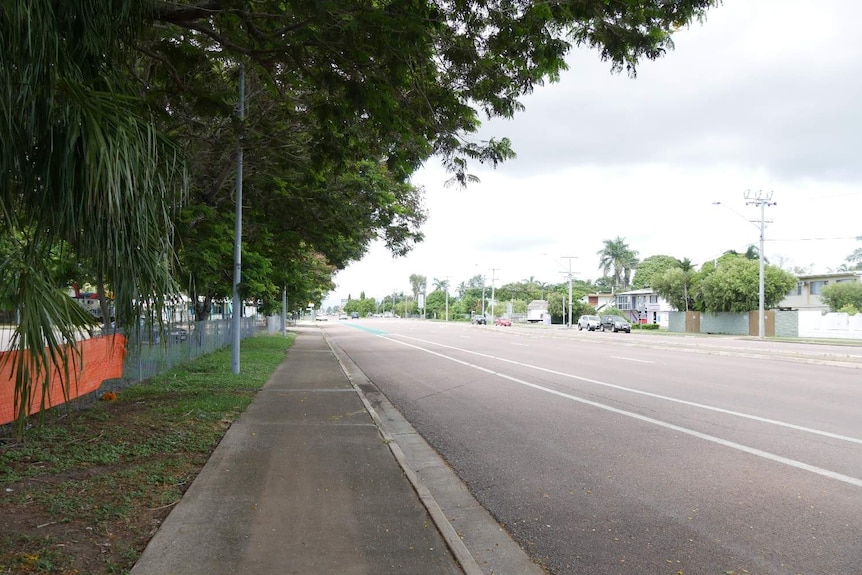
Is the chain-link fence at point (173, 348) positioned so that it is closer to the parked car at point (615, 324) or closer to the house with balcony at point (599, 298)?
the parked car at point (615, 324)

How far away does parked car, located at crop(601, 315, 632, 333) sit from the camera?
50959mm

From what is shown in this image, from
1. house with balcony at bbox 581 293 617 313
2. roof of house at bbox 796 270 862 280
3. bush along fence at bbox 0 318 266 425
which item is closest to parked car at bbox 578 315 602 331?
roof of house at bbox 796 270 862 280

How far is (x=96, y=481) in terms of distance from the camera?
18.2 feet

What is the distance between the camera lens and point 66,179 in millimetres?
3523

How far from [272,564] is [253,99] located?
12.0 m

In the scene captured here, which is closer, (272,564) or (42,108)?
(42,108)

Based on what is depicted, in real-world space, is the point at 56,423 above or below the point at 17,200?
below

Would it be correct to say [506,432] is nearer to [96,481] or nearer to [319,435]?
[319,435]

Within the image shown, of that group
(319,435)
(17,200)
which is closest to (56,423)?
(319,435)

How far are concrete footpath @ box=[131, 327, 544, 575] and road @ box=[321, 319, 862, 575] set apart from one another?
1.18 feet

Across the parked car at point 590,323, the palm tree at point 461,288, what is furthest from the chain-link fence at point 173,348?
the palm tree at point 461,288

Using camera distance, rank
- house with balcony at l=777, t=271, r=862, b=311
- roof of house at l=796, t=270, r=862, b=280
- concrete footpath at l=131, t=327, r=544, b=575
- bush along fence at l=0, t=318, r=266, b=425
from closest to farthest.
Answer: concrete footpath at l=131, t=327, r=544, b=575, bush along fence at l=0, t=318, r=266, b=425, roof of house at l=796, t=270, r=862, b=280, house with balcony at l=777, t=271, r=862, b=311

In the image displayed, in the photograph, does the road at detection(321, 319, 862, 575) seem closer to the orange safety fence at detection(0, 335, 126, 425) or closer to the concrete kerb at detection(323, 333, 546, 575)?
the concrete kerb at detection(323, 333, 546, 575)

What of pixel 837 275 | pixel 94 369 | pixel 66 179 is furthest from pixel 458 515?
pixel 837 275
